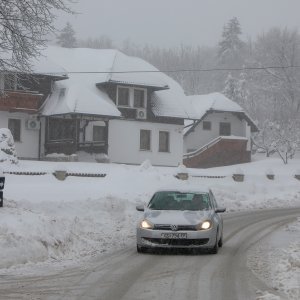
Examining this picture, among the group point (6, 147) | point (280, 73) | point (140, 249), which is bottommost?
point (140, 249)

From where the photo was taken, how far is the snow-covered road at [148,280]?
8641 millimetres

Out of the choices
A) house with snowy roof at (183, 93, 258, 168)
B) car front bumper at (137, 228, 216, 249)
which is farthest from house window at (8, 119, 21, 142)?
car front bumper at (137, 228, 216, 249)

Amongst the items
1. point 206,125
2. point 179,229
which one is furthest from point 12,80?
point 206,125

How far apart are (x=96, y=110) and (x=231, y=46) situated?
59.4 meters

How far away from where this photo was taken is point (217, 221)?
13586mm

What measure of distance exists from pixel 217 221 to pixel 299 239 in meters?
3.53

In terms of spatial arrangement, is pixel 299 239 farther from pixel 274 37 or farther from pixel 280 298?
pixel 274 37

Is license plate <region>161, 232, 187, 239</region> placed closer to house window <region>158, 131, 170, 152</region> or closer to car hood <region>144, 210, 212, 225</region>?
car hood <region>144, 210, 212, 225</region>

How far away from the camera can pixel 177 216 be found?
42.8 feet

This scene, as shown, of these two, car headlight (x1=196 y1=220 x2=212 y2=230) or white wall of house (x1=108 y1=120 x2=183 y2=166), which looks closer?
car headlight (x1=196 y1=220 x2=212 y2=230)

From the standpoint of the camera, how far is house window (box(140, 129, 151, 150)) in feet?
146

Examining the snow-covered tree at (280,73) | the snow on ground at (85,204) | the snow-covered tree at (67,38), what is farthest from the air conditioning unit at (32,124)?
the snow-covered tree at (67,38)

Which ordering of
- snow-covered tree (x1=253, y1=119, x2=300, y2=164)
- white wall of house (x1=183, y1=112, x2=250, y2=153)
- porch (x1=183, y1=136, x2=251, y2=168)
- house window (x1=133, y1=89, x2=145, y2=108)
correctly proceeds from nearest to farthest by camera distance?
house window (x1=133, y1=89, x2=145, y2=108)
porch (x1=183, y1=136, x2=251, y2=168)
white wall of house (x1=183, y1=112, x2=250, y2=153)
snow-covered tree (x1=253, y1=119, x2=300, y2=164)

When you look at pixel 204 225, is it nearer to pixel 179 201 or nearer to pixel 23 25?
pixel 179 201
